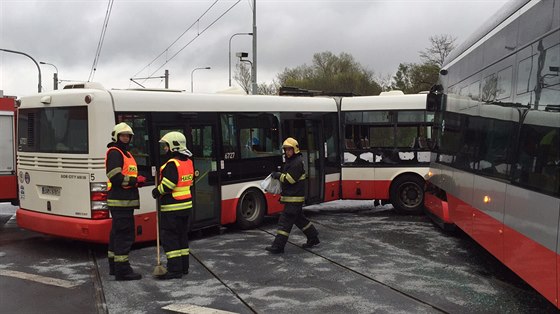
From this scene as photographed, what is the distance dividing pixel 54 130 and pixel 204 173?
2445 millimetres

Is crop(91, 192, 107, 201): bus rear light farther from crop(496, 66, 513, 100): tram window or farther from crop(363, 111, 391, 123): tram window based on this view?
crop(363, 111, 391, 123): tram window

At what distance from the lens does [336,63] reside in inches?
2354

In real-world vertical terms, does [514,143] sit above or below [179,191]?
above

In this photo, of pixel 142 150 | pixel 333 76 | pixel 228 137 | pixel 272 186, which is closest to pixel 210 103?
pixel 228 137

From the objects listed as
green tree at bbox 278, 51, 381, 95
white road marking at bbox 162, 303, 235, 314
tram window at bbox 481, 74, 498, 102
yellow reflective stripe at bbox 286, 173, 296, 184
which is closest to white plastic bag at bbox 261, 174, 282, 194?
yellow reflective stripe at bbox 286, 173, 296, 184

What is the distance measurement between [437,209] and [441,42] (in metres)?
37.4

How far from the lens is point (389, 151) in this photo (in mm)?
11750

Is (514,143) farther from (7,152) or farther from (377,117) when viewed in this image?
(7,152)

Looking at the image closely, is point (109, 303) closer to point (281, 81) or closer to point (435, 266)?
point (435, 266)

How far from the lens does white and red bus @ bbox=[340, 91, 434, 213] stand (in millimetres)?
11656

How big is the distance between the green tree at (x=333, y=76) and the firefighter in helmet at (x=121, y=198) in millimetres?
45986

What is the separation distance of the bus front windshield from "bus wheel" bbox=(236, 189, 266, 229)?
3.20 metres

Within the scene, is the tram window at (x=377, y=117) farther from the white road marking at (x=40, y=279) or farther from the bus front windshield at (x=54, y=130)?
the white road marking at (x=40, y=279)

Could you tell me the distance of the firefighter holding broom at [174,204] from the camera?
20.9 ft
